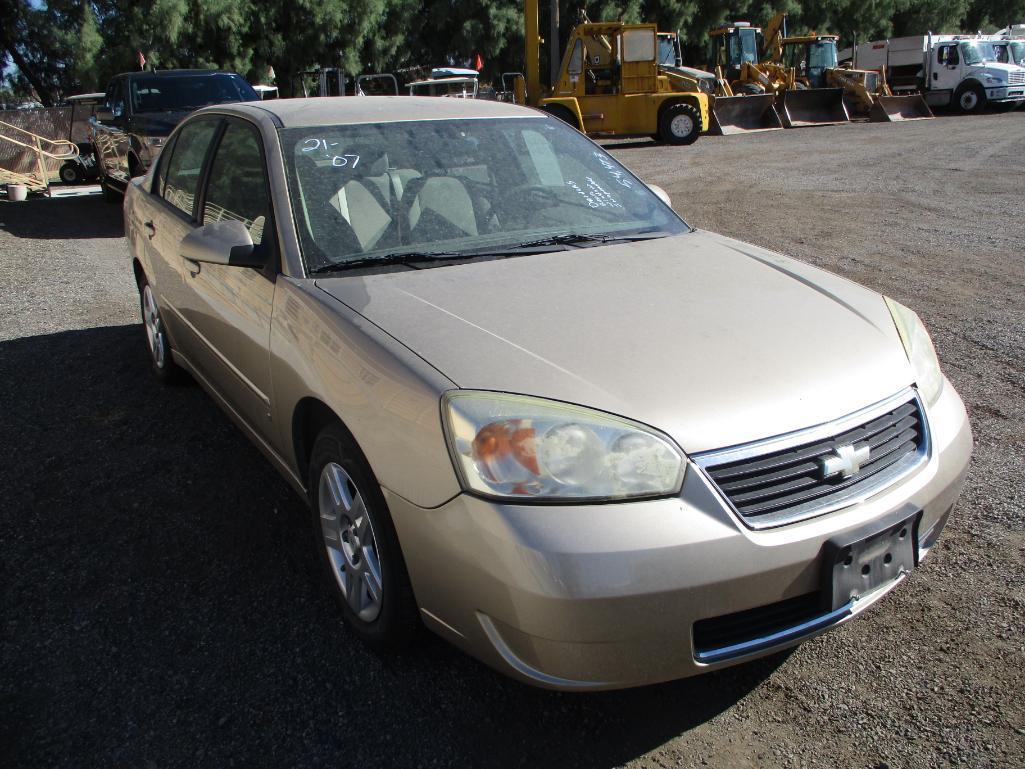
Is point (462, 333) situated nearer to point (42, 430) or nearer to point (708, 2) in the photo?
Result: point (42, 430)

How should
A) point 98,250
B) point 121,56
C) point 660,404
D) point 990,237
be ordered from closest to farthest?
point 660,404 → point 990,237 → point 98,250 → point 121,56

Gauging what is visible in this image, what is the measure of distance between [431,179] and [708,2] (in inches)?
1599

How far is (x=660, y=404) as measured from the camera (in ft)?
6.88

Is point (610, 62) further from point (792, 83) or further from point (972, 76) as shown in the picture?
point (972, 76)

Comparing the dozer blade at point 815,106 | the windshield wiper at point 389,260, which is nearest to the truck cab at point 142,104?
the windshield wiper at point 389,260

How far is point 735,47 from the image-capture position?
27953 mm

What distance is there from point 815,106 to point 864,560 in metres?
24.8

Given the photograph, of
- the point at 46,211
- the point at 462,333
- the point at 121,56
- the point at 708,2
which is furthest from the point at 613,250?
the point at 708,2

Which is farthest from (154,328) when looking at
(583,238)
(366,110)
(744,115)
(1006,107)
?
(1006,107)

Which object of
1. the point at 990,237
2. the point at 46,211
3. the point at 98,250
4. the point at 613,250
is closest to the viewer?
the point at 613,250

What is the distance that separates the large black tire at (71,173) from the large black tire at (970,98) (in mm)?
26691

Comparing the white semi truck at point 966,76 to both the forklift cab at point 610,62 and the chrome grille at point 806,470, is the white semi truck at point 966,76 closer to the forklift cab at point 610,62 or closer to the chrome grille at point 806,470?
the forklift cab at point 610,62

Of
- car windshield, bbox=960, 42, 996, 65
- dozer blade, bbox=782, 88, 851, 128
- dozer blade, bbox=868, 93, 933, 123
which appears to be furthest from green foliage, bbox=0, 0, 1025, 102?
dozer blade, bbox=868, 93, 933, 123

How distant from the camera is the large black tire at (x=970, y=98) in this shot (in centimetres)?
2881
